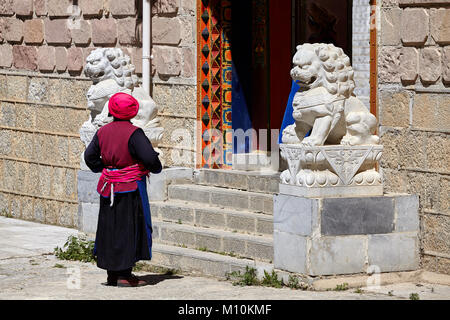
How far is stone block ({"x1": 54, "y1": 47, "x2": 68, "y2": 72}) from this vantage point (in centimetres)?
1424

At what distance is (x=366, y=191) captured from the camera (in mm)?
9688

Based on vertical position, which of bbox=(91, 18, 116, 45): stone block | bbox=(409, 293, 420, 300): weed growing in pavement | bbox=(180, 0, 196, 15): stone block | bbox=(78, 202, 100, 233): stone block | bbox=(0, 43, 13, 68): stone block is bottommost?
bbox=(409, 293, 420, 300): weed growing in pavement

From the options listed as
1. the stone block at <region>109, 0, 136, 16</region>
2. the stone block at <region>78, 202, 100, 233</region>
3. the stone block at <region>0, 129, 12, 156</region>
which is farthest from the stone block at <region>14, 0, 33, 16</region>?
the stone block at <region>78, 202, 100, 233</region>

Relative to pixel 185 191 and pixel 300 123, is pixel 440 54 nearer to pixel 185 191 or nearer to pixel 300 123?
pixel 300 123

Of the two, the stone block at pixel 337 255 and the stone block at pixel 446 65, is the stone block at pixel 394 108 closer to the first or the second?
the stone block at pixel 446 65

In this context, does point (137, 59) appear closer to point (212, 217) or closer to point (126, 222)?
point (212, 217)

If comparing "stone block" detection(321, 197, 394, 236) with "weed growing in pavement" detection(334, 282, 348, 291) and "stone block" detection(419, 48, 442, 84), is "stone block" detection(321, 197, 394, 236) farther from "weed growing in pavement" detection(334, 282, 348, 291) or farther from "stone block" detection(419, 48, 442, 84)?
"stone block" detection(419, 48, 442, 84)

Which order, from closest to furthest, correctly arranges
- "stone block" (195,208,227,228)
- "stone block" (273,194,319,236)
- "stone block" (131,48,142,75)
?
"stone block" (273,194,319,236)
"stone block" (195,208,227,228)
"stone block" (131,48,142,75)

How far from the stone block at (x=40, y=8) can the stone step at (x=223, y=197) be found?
12.1 ft

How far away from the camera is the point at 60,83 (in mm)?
14328

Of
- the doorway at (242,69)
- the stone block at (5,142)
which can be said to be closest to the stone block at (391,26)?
the doorway at (242,69)

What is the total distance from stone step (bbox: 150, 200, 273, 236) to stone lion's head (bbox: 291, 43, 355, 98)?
1532 mm

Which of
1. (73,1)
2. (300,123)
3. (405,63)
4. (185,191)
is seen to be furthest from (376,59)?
(73,1)

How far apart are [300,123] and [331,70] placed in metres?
0.51
